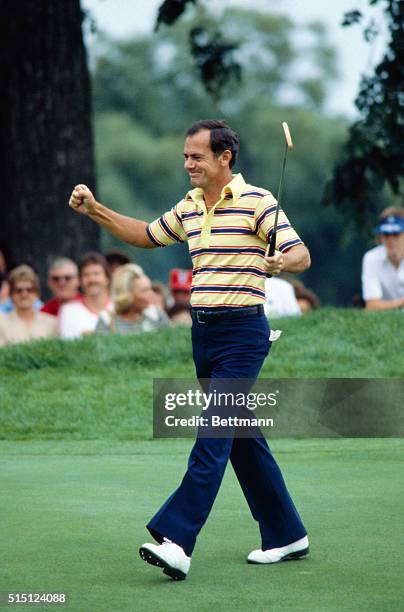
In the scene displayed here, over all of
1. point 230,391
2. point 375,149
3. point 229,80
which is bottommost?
point 230,391

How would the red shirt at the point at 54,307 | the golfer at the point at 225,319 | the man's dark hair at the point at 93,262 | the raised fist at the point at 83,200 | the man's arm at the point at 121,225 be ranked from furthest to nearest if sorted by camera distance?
1. the red shirt at the point at 54,307
2. the man's dark hair at the point at 93,262
3. the man's arm at the point at 121,225
4. the raised fist at the point at 83,200
5. the golfer at the point at 225,319

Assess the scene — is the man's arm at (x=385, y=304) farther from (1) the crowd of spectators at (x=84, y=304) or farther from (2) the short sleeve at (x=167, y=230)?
(2) the short sleeve at (x=167, y=230)

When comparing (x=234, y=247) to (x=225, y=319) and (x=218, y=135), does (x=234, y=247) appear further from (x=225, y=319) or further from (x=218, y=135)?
(x=218, y=135)

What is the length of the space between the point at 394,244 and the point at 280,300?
1308 millimetres

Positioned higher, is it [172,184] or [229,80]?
[172,184]

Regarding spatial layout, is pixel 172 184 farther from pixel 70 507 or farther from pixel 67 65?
pixel 70 507

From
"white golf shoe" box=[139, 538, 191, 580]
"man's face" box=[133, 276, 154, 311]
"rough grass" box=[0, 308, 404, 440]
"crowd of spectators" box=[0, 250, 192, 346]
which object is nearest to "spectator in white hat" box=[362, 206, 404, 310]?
"rough grass" box=[0, 308, 404, 440]

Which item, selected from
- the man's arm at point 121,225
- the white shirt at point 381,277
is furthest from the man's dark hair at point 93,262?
the man's arm at point 121,225

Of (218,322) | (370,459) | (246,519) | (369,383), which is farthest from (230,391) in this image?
(369,383)

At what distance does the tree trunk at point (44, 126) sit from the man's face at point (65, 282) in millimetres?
3395

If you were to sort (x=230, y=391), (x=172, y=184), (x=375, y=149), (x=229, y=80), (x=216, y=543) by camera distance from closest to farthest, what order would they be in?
(x=230, y=391) → (x=216, y=543) → (x=375, y=149) → (x=229, y=80) → (x=172, y=184)

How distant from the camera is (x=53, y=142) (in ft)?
59.8

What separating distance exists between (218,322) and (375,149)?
1177cm

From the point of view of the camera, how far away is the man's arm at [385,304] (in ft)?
47.5
